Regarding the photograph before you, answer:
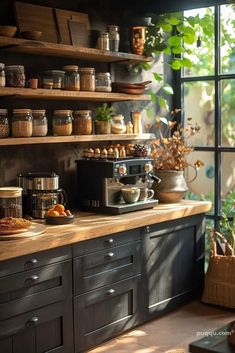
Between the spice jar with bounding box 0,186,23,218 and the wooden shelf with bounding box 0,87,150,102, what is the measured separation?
0.57 meters

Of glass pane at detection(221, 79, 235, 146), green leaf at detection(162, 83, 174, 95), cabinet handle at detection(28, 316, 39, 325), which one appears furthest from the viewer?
green leaf at detection(162, 83, 174, 95)

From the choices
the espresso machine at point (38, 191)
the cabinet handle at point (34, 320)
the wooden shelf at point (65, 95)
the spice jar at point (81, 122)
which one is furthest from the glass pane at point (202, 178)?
the cabinet handle at point (34, 320)

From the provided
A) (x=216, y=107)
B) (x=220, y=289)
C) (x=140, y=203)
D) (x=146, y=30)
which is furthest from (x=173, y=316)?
(x=146, y=30)

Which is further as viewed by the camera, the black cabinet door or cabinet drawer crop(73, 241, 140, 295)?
the black cabinet door

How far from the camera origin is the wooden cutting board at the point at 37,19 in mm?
3771

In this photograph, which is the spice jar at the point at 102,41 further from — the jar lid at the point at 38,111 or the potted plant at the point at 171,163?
the potted plant at the point at 171,163

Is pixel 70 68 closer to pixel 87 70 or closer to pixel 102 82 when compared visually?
pixel 87 70

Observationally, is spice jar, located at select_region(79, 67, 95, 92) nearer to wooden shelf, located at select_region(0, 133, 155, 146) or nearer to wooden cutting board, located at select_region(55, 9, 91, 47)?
wooden cutting board, located at select_region(55, 9, 91, 47)

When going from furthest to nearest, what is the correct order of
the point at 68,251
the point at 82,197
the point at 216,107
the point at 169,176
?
the point at 216,107, the point at 169,176, the point at 82,197, the point at 68,251

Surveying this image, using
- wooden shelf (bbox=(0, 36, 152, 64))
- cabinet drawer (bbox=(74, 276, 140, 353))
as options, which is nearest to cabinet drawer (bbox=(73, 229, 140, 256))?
cabinet drawer (bbox=(74, 276, 140, 353))

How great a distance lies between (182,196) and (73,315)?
1.50 meters

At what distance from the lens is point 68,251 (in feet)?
11.2

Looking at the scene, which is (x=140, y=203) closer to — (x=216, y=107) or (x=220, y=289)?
(x=220, y=289)

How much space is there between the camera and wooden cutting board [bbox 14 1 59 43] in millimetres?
3771
